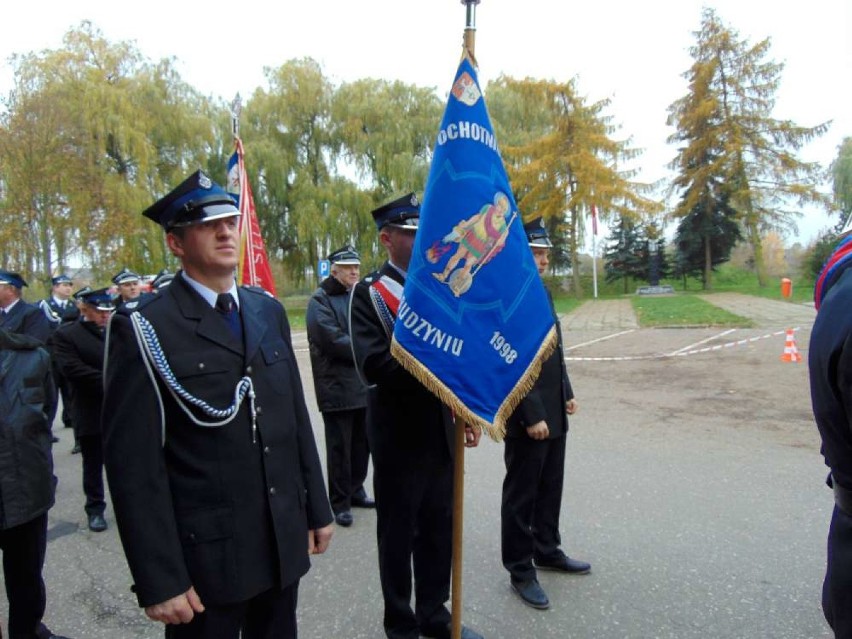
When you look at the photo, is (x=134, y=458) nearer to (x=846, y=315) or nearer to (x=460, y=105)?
(x=460, y=105)

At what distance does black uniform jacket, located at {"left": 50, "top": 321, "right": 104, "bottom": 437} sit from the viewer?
4.98 meters

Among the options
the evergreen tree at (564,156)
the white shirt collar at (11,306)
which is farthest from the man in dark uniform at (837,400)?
the evergreen tree at (564,156)

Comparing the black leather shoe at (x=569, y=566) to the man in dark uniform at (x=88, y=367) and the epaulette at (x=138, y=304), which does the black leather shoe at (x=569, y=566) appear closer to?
the epaulette at (x=138, y=304)

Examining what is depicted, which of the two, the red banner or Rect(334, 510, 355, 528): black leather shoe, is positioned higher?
the red banner

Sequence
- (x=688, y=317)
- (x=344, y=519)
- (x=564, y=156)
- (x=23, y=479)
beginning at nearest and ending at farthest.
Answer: (x=23, y=479), (x=344, y=519), (x=688, y=317), (x=564, y=156)

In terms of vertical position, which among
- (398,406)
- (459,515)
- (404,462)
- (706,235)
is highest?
(706,235)

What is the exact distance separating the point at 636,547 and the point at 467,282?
237 cm

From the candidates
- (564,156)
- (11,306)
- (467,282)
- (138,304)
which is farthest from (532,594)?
(564,156)

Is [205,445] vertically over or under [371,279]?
under

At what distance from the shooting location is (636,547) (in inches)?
152

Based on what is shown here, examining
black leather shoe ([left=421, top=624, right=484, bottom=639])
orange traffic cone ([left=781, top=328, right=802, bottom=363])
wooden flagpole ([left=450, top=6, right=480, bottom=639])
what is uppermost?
wooden flagpole ([left=450, top=6, right=480, bottom=639])

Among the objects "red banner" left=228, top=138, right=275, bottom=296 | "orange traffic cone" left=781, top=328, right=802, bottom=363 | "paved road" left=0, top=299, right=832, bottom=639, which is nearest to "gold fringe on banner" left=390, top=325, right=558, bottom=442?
"paved road" left=0, top=299, right=832, bottom=639

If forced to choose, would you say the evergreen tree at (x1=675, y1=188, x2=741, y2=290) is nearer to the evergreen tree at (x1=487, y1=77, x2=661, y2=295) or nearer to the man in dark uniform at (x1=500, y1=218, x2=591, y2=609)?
the evergreen tree at (x1=487, y1=77, x2=661, y2=295)

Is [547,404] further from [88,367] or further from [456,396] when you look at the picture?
[88,367]
